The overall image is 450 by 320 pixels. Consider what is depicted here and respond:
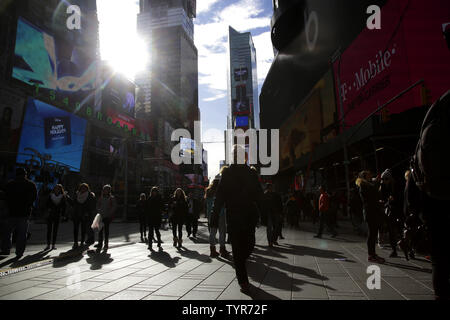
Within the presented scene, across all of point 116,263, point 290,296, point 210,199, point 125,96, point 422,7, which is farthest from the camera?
point 125,96

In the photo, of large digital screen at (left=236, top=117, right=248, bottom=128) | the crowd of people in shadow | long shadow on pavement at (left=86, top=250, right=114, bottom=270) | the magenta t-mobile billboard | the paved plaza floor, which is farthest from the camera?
large digital screen at (left=236, top=117, right=248, bottom=128)

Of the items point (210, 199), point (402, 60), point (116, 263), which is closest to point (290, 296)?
point (116, 263)

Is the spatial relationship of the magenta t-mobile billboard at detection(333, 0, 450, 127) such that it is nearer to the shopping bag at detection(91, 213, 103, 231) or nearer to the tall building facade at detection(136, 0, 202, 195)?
the shopping bag at detection(91, 213, 103, 231)

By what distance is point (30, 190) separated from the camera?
7.22m

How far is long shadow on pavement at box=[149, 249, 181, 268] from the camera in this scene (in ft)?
19.6

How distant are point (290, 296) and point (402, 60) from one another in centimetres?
1630

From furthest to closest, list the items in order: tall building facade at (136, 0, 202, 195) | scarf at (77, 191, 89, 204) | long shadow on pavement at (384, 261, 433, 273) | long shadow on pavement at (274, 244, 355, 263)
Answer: tall building facade at (136, 0, 202, 195)
scarf at (77, 191, 89, 204)
long shadow on pavement at (274, 244, 355, 263)
long shadow on pavement at (384, 261, 433, 273)

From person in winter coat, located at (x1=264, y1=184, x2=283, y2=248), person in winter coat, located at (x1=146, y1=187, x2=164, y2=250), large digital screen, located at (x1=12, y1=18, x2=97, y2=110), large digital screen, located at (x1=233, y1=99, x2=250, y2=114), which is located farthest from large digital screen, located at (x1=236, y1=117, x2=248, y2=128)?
person in winter coat, located at (x1=146, y1=187, x2=164, y2=250)

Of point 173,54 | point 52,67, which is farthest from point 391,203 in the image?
point 173,54

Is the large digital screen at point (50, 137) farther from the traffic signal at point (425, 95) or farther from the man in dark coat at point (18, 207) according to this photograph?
the traffic signal at point (425, 95)

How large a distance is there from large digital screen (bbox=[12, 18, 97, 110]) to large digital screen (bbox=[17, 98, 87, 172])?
188cm

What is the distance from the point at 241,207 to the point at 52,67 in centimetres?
4272

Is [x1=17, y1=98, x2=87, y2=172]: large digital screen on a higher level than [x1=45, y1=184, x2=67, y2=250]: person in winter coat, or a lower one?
higher
